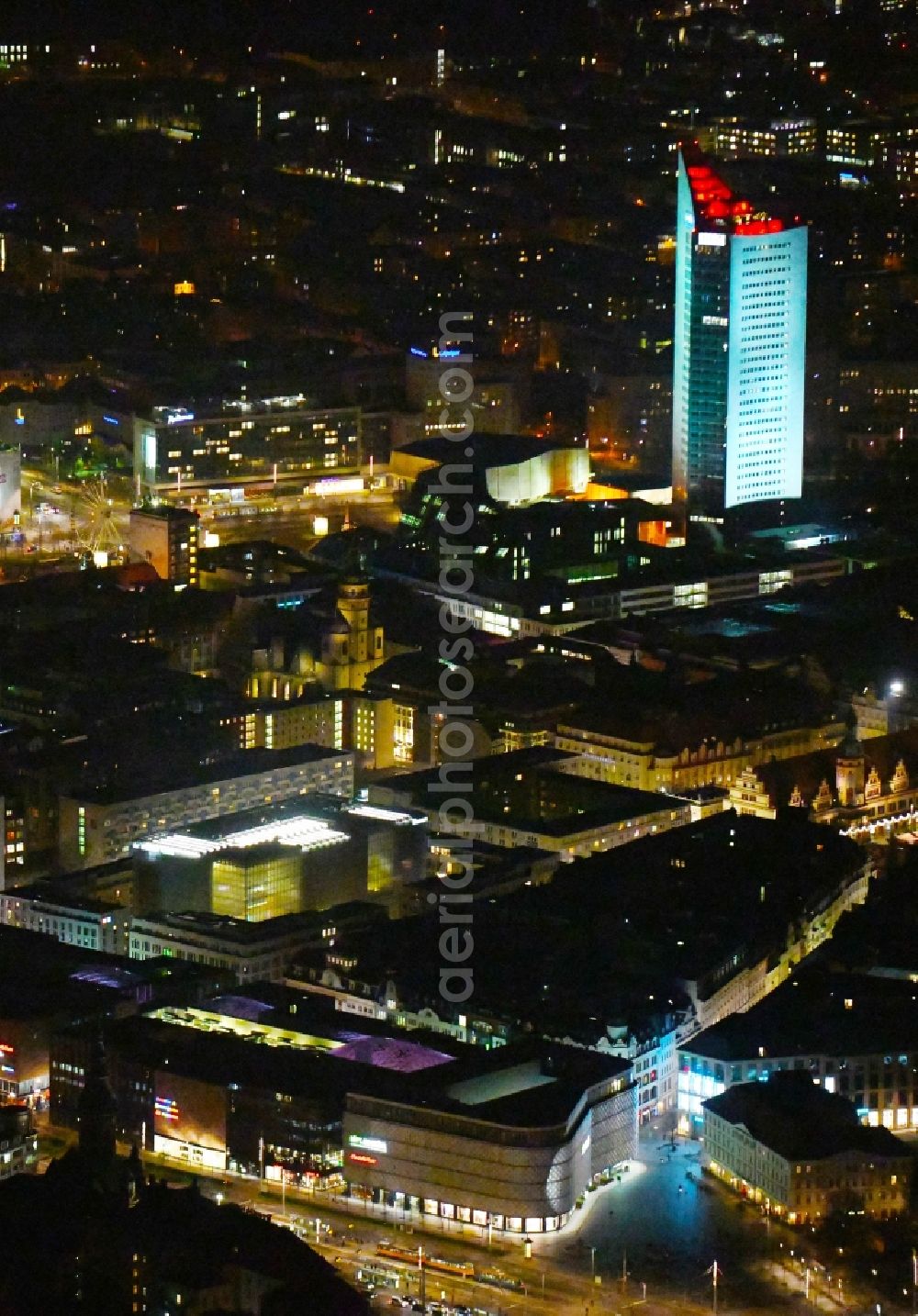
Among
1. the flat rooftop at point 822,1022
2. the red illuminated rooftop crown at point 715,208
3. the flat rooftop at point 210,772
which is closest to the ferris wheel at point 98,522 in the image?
the red illuminated rooftop crown at point 715,208

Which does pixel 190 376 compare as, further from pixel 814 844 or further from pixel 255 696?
pixel 814 844

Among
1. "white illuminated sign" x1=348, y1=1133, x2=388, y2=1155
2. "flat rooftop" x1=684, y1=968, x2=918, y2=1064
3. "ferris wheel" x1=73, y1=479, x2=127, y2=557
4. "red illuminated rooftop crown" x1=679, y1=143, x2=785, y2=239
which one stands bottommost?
"white illuminated sign" x1=348, y1=1133, x2=388, y2=1155

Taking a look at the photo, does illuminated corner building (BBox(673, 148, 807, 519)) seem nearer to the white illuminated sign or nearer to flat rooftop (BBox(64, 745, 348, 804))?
flat rooftop (BBox(64, 745, 348, 804))

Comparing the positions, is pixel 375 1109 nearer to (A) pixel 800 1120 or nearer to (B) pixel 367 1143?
(B) pixel 367 1143

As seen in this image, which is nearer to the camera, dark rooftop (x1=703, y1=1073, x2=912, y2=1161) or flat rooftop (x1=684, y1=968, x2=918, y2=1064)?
dark rooftop (x1=703, y1=1073, x2=912, y2=1161)

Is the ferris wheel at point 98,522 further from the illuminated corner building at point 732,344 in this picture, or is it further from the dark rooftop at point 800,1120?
the dark rooftop at point 800,1120

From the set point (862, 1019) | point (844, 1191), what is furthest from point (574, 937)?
point (844, 1191)

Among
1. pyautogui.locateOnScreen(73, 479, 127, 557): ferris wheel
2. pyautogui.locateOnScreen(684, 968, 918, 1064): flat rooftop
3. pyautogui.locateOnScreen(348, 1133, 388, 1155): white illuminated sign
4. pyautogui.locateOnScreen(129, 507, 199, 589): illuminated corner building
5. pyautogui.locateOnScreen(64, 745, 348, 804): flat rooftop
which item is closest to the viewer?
pyautogui.locateOnScreen(348, 1133, 388, 1155): white illuminated sign

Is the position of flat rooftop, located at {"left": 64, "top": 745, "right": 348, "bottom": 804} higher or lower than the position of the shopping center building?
higher

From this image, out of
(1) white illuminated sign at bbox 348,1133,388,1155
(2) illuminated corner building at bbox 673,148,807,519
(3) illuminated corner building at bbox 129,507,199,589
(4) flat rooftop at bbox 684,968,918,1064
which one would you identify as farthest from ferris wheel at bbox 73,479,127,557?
(1) white illuminated sign at bbox 348,1133,388,1155
